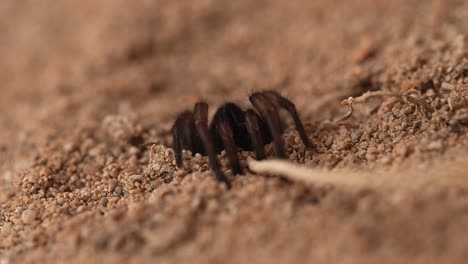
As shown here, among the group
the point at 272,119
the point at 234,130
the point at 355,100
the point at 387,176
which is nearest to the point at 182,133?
the point at 234,130

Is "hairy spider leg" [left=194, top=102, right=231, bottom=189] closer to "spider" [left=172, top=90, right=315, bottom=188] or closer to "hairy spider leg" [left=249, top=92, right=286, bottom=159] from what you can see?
"spider" [left=172, top=90, right=315, bottom=188]

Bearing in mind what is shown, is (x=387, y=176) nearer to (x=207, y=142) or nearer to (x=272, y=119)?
(x=272, y=119)

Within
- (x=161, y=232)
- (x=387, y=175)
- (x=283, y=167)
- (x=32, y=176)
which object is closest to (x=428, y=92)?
(x=387, y=175)

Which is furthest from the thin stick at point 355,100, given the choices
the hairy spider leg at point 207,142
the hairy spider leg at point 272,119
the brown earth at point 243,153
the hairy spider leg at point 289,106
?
the hairy spider leg at point 207,142

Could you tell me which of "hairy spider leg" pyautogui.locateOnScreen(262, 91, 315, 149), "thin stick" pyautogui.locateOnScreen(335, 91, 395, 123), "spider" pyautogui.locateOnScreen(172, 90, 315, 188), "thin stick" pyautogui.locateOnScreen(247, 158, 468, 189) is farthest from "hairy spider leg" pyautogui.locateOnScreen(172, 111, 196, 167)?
"thin stick" pyautogui.locateOnScreen(335, 91, 395, 123)

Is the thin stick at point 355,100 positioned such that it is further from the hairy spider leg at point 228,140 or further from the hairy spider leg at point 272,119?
the hairy spider leg at point 228,140

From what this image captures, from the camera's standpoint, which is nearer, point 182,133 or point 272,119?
point 272,119
